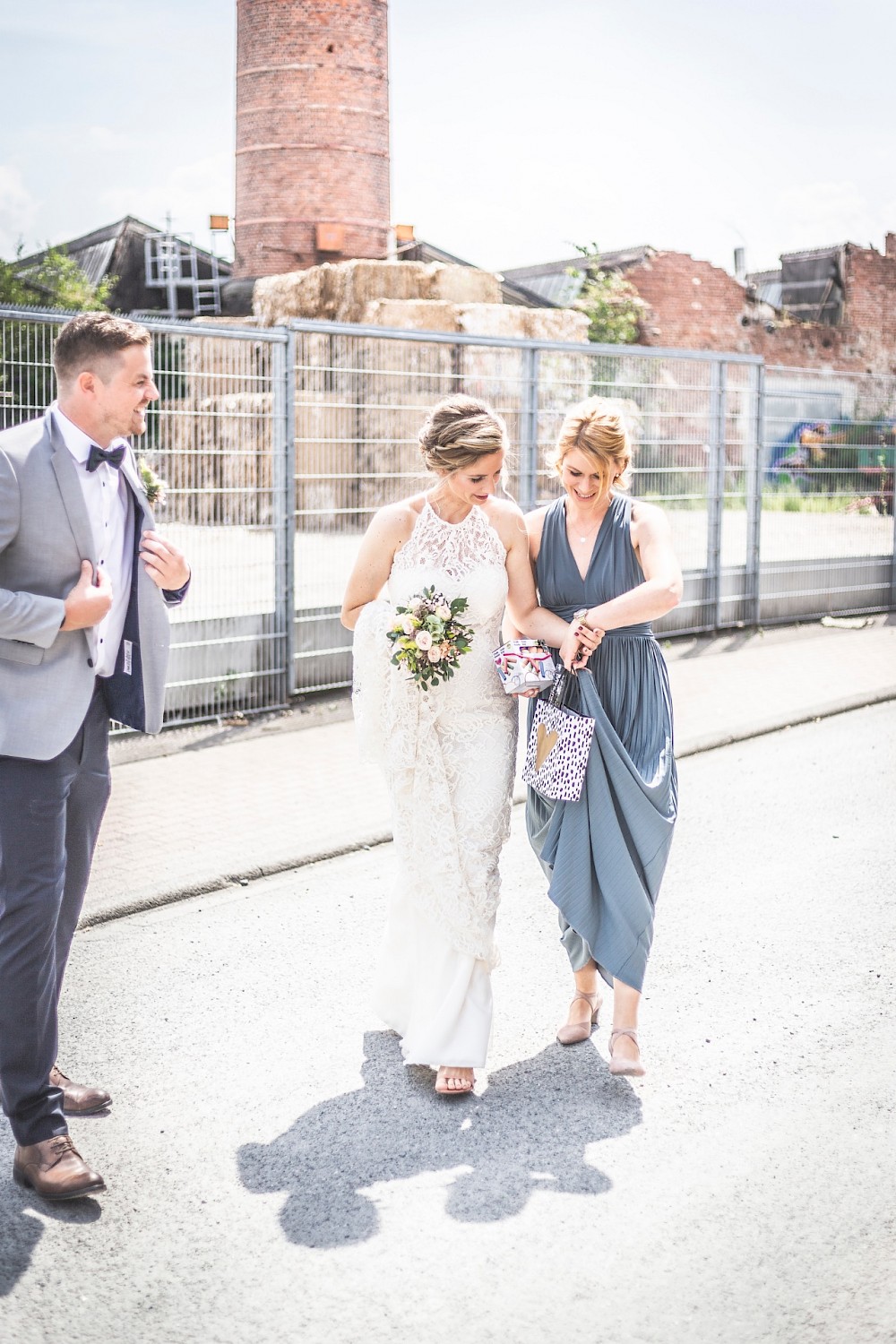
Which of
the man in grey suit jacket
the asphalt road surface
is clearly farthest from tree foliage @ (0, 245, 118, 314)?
the man in grey suit jacket

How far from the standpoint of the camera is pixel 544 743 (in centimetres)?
459

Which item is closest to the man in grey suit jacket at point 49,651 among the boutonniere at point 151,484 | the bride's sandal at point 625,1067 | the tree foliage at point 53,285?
the bride's sandal at point 625,1067

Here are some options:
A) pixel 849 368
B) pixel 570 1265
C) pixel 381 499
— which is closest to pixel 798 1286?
pixel 570 1265

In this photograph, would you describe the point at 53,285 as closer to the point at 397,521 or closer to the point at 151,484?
the point at 151,484

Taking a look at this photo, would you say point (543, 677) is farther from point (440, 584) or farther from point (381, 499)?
point (381, 499)

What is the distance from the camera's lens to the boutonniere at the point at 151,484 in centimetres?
750

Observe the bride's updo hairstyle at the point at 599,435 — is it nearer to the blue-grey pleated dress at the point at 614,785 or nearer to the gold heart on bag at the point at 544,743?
the blue-grey pleated dress at the point at 614,785

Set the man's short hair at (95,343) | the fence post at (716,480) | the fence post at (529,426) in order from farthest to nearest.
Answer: the fence post at (716,480) < the fence post at (529,426) < the man's short hair at (95,343)

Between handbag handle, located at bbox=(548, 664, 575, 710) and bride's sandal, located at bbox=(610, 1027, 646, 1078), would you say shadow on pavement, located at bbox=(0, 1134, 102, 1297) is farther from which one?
handbag handle, located at bbox=(548, 664, 575, 710)

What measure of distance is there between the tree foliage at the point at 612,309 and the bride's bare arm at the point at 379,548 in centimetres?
3217

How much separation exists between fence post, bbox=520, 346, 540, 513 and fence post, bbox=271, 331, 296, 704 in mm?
2439

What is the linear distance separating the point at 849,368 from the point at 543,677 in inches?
1512

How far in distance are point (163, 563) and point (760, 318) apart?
123 ft

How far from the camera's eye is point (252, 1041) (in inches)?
181
